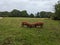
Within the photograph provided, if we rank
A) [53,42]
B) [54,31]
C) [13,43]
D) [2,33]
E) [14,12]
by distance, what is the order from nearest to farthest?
[13,43], [53,42], [2,33], [54,31], [14,12]

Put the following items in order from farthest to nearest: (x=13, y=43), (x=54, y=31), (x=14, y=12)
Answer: (x=14, y=12)
(x=54, y=31)
(x=13, y=43)

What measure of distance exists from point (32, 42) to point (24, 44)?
1112 millimetres

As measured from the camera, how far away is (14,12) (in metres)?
50.6

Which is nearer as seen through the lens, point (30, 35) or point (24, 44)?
point (24, 44)

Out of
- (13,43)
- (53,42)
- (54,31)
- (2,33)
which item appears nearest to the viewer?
(13,43)

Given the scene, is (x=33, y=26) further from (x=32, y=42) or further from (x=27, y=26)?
(x=32, y=42)

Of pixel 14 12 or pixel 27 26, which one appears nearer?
pixel 27 26

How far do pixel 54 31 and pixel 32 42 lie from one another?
550cm

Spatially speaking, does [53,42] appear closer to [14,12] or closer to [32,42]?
[32,42]

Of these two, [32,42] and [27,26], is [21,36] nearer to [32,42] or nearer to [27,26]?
[32,42]

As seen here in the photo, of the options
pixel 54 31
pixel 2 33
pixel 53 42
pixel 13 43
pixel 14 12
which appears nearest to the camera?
pixel 13 43

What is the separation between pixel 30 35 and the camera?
67.8 ft


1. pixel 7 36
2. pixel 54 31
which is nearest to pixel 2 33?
pixel 7 36

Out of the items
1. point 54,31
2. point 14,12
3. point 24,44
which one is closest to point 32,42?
point 24,44
